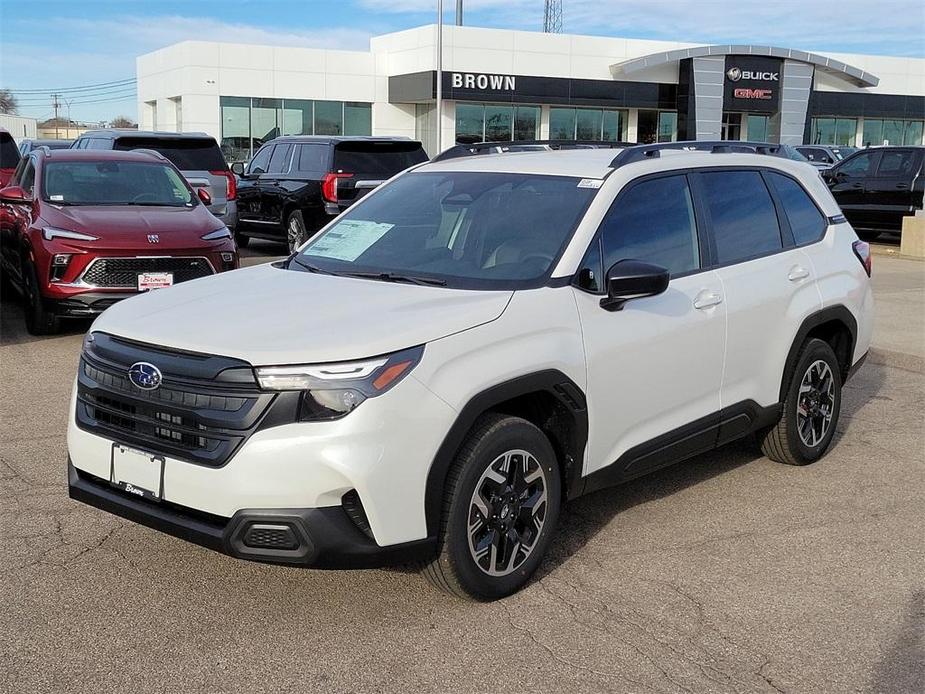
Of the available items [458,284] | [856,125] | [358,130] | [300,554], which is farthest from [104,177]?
[856,125]

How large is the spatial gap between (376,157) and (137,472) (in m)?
11.8

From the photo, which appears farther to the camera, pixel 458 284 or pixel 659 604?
pixel 458 284

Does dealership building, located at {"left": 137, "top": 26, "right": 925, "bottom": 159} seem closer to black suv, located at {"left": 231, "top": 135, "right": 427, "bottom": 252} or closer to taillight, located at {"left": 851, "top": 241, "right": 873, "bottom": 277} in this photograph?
black suv, located at {"left": 231, "top": 135, "right": 427, "bottom": 252}

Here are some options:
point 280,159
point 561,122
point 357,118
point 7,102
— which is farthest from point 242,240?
point 7,102

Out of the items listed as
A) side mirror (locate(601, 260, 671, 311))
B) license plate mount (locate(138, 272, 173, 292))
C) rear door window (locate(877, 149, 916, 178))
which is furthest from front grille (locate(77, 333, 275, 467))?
rear door window (locate(877, 149, 916, 178))

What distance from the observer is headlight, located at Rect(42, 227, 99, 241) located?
29.2ft

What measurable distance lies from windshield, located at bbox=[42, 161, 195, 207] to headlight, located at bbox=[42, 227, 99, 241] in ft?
2.81

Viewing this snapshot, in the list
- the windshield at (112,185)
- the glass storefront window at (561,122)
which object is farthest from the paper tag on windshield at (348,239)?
the glass storefront window at (561,122)

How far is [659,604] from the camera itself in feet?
13.3

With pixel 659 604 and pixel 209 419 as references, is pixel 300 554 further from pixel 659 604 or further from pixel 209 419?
pixel 659 604

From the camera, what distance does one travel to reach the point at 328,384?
3.49 m

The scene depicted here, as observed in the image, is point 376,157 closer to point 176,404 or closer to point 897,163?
point 897,163

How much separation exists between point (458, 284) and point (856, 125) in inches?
2194

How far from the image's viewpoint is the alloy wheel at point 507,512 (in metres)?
3.88
